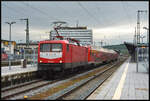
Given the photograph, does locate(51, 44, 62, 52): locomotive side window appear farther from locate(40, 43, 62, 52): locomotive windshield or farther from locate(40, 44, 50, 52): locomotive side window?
locate(40, 44, 50, 52): locomotive side window

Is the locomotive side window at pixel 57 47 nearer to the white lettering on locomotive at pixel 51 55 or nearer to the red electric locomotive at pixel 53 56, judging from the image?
the red electric locomotive at pixel 53 56

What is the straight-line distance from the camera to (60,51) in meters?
17.4

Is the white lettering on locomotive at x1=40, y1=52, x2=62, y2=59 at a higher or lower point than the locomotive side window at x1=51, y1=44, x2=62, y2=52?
lower

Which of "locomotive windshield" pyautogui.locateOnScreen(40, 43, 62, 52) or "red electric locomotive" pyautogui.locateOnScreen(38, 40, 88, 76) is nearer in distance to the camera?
"red electric locomotive" pyautogui.locateOnScreen(38, 40, 88, 76)

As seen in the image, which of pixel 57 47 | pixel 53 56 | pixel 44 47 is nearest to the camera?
pixel 53 56

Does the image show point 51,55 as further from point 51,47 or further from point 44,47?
point 44,47

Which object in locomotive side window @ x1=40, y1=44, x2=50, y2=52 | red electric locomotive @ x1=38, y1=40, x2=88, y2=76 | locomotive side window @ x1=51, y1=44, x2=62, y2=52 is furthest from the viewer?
locomotive side window @ x1=40, y1=44, x2=50, y2=52

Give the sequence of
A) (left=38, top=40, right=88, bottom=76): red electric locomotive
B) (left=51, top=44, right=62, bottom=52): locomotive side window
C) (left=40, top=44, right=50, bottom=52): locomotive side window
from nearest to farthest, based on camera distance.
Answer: (left=38, top=40, right=88, bottom=76): red electric locomotive
(left=51, top=44, right=62, bottom=52): locomotive side window
(left=40, top=44, right=50, bottom=52): locomotive side window

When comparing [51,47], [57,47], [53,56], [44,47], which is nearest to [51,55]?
[53,56]

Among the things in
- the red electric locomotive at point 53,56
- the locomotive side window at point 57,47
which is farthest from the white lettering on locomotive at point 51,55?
the locomotive side window at point 57,47

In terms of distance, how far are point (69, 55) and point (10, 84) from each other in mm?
5996

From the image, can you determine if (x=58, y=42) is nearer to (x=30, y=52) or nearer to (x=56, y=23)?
(x=56, y=23)

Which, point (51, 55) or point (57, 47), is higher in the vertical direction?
A: point (57, 47)

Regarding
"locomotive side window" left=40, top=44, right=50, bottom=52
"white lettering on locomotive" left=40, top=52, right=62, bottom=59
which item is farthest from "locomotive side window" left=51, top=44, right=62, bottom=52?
"locomotive side window" left=40, top=44, right=50, bottom=52
